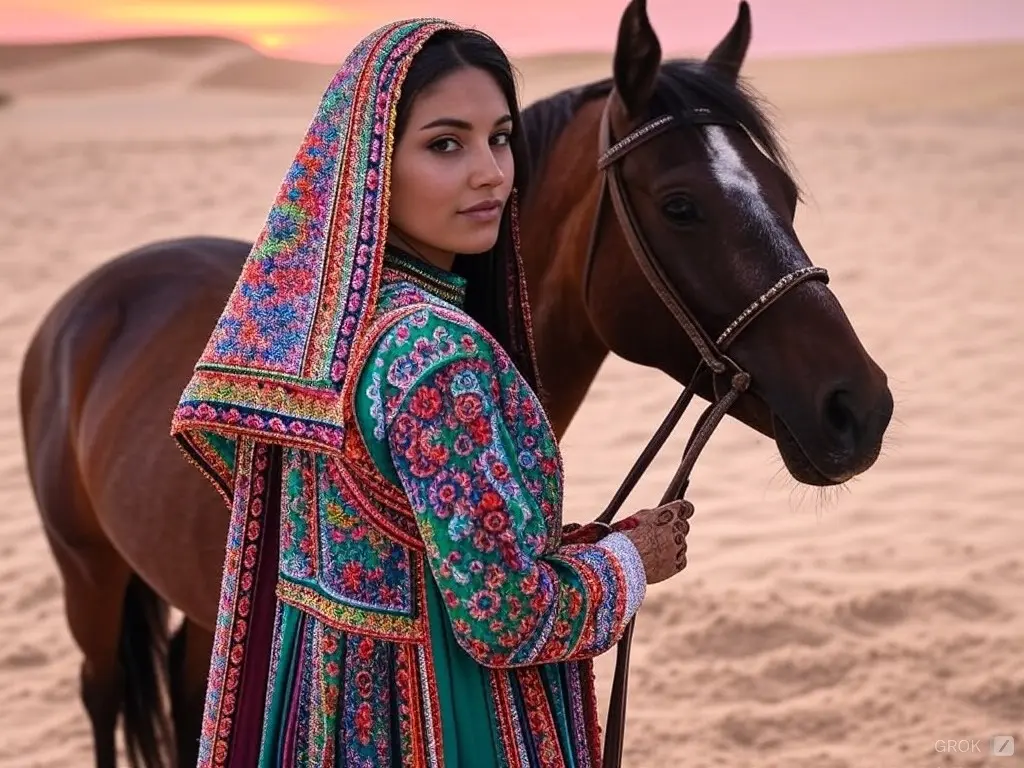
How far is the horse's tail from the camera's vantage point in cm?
321

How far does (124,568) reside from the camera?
124 inches

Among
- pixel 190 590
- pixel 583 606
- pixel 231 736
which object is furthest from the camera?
pixel 190 590

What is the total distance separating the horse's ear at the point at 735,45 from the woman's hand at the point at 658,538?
1.04 meters

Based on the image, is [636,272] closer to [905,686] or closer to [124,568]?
[124,568]

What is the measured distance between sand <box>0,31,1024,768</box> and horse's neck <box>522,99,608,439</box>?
39 centimetres

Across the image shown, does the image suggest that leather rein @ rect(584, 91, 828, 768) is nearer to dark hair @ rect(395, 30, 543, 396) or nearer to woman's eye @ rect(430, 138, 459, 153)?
dark hair @ rect(395, 30, 543, 396)

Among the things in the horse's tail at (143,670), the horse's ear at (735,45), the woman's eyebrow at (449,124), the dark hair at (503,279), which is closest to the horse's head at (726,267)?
the horse's ear at (735,45)

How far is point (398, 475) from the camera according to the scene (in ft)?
4.39

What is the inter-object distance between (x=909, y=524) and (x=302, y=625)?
147 inches

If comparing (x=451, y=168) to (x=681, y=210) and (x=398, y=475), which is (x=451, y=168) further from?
(x=681, y=210)

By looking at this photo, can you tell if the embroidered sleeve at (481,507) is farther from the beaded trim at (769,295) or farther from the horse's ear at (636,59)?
the horse's ear at (636,59)

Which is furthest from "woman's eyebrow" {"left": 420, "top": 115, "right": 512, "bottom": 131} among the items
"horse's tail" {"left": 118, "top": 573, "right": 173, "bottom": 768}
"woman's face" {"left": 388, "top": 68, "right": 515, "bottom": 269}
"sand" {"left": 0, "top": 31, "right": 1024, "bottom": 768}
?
"horse's tail" {"left": 118, "top": 573, "right": 173, "bottom": 768}

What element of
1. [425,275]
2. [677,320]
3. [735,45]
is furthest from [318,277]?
[735,45]

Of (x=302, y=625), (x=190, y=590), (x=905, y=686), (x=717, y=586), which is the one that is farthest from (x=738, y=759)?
(x=302, y=625)
